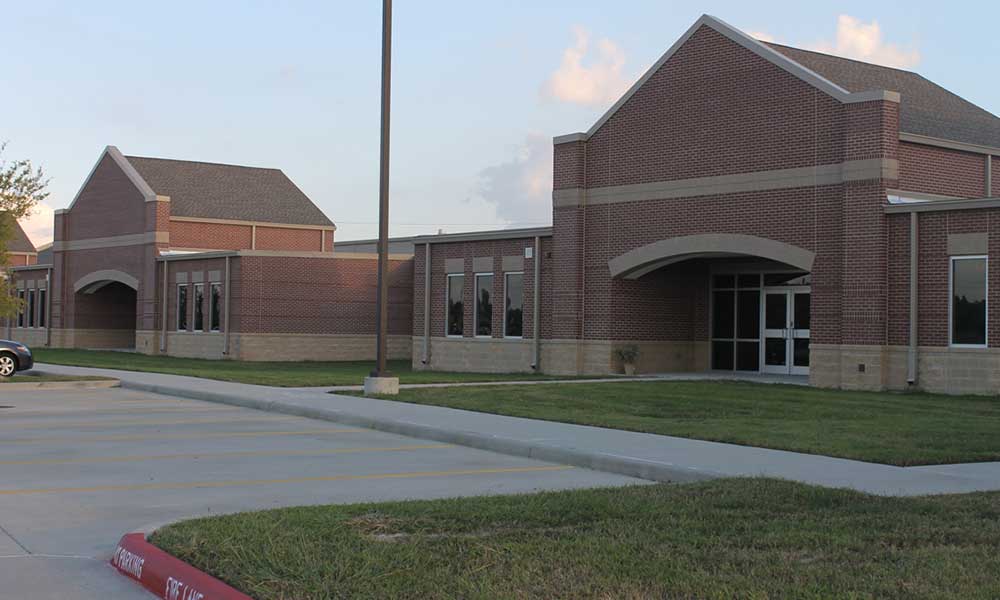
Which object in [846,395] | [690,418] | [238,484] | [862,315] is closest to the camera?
[238,484]

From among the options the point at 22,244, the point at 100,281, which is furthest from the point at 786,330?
the point at 22,244

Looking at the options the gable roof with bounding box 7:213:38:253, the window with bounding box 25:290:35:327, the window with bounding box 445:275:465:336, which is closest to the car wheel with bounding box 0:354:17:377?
the window with bounding box 445:275:465:336

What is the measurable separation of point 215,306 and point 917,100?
1045 inches

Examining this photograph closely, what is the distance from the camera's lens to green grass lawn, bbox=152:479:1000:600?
641 cm

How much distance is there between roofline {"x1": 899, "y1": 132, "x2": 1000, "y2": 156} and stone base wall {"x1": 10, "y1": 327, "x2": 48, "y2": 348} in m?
43.6

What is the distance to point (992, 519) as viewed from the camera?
8719 millimetres

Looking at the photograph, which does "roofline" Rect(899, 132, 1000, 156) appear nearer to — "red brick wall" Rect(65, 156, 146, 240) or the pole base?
the pole base

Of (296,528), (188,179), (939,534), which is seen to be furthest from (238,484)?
(188,179)

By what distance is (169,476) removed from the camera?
39.3 feet

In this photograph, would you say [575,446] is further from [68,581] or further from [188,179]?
[188,179]

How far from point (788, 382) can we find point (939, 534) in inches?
797

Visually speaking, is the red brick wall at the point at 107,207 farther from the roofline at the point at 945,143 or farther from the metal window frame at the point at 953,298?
the metal window frame at the point at 953,298

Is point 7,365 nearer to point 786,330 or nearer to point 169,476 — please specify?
point 169,476

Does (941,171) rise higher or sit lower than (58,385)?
higher
